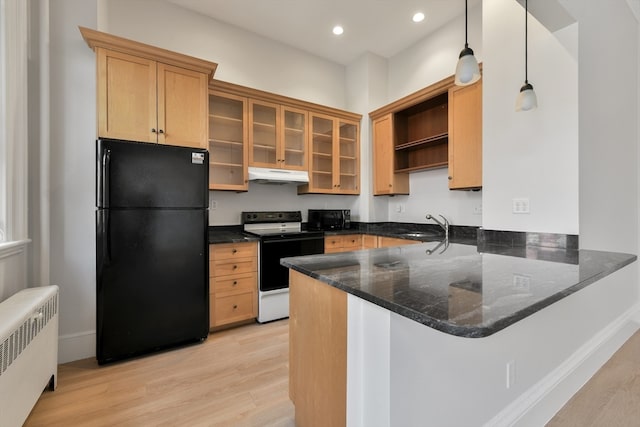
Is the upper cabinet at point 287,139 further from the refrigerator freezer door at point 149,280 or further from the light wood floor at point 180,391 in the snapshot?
the light wood floor at point 180,391

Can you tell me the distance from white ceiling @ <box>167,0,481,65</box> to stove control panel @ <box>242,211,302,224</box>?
2.18 m

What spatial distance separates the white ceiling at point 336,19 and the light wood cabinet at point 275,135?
0.94 meters

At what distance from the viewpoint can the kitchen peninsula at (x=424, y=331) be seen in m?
0.78

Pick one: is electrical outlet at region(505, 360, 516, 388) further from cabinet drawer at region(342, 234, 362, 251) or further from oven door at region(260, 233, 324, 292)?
cabinet drawer at region(342, 234, 362, 251)

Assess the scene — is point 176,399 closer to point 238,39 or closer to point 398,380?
point 398,380

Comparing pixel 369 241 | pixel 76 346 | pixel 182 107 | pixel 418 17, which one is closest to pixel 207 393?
pixel 76 346

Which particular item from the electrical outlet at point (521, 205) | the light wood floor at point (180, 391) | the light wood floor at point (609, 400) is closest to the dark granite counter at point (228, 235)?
the light wood floor at point (180, 391)

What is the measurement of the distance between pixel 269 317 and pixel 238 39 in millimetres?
3174

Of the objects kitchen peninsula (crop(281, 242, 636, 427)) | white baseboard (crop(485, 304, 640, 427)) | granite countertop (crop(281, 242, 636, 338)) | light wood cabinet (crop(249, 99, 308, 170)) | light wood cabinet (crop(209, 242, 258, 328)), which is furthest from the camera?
light wood cabinet (crop(249, 99, 308, 170))

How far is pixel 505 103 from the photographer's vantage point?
1.92 metres

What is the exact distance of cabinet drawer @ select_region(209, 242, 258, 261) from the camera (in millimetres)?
2609

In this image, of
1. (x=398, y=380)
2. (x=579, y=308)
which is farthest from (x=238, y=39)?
(x=579, y=308)

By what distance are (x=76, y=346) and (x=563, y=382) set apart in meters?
3.27

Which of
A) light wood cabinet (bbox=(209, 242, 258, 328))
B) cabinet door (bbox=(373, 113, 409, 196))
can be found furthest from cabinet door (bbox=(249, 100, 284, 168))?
cabinet door (bbox=(373, 113, 409, 196))
